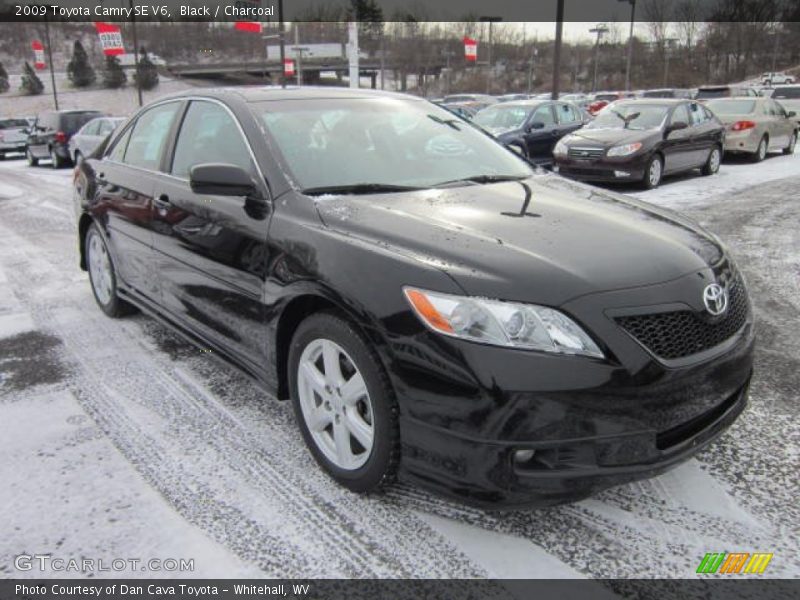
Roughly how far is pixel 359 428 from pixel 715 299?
4.61 feet

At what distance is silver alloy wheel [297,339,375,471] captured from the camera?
2445mm

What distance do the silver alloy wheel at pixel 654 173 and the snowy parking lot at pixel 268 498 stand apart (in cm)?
716

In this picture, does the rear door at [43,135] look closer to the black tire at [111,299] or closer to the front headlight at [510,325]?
the black tire at [111,299]

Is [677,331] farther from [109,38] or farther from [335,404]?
[109,38]

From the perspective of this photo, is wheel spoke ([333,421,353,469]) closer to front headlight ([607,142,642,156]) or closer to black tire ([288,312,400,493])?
black tire ([288,312,400,493])

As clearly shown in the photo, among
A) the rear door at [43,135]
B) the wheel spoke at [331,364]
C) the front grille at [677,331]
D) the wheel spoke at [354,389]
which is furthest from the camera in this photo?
the rear door at [43,135]

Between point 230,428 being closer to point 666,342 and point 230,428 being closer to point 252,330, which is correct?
point 252,330

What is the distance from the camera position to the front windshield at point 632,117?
11.4 m

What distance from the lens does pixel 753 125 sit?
14828 millimetres

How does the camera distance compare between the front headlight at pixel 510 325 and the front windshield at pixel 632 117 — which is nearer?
the front headlight at pixel 510 325

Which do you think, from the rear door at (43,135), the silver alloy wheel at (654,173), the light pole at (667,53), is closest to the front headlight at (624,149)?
the silver alloy wheel at (654,173)

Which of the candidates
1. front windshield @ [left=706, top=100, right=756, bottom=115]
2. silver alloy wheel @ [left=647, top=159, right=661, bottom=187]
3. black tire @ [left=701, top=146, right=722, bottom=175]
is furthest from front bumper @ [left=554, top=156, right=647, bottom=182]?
front windshield @ [left=706, top=100, right=756, bottom=115]

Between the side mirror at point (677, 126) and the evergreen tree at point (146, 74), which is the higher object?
the evergreen tree at point (146, 74)

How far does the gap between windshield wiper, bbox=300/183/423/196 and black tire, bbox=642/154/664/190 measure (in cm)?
873
